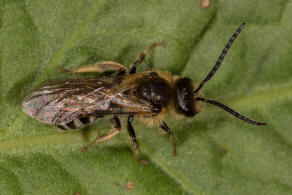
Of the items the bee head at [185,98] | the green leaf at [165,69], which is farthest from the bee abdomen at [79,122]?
the bee head at [185,98]

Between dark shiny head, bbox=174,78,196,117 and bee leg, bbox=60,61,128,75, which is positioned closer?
bee leg, bbox=60,61,128,75

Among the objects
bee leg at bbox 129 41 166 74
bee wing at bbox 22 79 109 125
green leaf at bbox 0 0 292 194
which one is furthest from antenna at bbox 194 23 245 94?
bee wing at bbox 22 79 109 125

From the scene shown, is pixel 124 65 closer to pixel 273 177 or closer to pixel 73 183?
pixel 73 183

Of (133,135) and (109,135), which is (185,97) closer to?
(133,135)

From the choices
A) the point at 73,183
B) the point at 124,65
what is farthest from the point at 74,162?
the point at 124,65

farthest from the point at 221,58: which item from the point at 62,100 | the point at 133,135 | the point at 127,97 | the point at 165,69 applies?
the point at 62,100

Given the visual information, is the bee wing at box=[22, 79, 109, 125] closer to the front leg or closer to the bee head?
the front leg
